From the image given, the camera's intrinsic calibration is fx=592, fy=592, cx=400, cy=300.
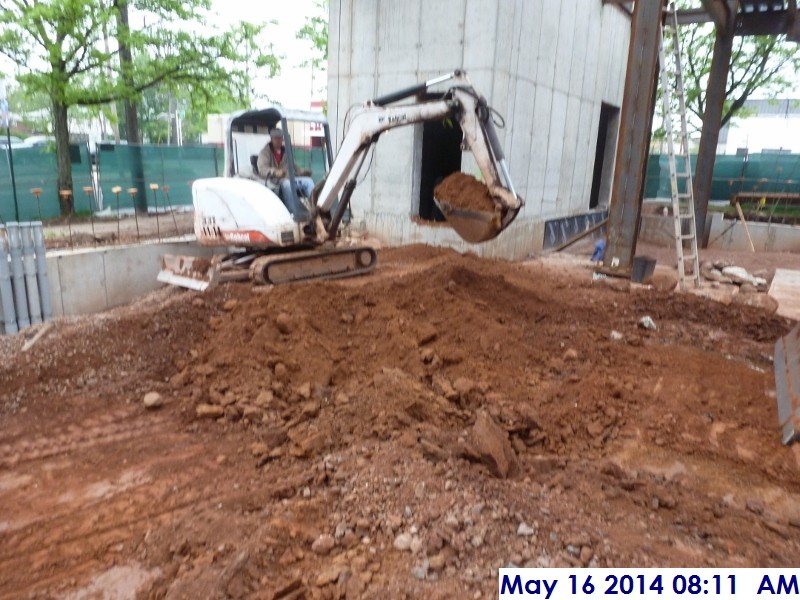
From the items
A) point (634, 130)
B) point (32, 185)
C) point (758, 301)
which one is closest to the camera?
point (758, 301)

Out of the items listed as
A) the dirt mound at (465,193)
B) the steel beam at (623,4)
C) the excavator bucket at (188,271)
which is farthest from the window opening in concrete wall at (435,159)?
the excavator bucket at (188,271)

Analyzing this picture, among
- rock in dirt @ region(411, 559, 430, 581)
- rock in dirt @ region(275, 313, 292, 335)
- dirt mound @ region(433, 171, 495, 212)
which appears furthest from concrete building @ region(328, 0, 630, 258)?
rock in dirt @ region(411, 559, 430, 581)

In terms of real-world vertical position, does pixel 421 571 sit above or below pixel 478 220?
below

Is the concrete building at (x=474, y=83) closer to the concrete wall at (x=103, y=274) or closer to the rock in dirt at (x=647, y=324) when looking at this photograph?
the concrete wall at (x=103, y=274)

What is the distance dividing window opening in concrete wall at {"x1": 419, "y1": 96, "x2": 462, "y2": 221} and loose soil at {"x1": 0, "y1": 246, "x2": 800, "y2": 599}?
18.4 feet

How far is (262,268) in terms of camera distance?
24.3 ft

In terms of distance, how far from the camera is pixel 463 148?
22.8 feet

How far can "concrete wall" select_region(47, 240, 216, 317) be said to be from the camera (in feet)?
26.0

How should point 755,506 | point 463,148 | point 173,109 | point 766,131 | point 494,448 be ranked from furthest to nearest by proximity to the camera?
point 173,109 < point 766,131 < point 463,148 < point 494,448 < point 755,506

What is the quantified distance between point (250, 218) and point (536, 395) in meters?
4.29

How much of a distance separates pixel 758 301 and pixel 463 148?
4717mm

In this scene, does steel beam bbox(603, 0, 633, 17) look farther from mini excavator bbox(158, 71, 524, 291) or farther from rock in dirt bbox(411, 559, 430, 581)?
rock in dirt bbox(411, 559, 430, 581)

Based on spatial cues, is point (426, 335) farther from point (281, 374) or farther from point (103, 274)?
point (103, 274)

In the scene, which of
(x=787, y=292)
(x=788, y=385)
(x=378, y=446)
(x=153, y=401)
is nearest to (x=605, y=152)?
(x=787, y=292)
